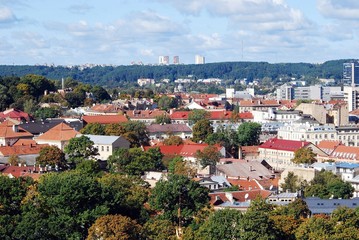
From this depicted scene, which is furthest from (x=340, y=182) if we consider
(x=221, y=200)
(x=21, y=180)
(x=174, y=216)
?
(x=21, y=180)

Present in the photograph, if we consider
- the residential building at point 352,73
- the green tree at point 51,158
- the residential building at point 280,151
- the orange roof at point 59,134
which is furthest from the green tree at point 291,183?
the residential building at point 352,73

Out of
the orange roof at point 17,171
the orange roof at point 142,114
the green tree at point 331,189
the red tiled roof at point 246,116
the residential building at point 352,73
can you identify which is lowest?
the residential building at point 352,73

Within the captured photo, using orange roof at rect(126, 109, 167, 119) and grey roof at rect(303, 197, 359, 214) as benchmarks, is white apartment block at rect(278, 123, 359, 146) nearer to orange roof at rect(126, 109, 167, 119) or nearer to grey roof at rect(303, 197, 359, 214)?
orange roof at rect(126, 109, 167, 119)

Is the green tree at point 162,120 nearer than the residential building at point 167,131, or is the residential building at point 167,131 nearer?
the residential building at point 167,131

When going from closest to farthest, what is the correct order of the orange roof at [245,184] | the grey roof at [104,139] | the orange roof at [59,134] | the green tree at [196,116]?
the orange roof at [245,184] < the grey roof at [104,139] < the orange roof at [59,134] < the green tree at [196,116]

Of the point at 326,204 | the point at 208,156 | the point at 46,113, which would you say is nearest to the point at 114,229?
the point at 326,204

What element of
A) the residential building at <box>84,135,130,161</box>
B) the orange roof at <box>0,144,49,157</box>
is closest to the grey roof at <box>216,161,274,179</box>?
the residential building at <box>84,135,130,161</box>

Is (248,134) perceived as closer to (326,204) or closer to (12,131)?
(12,131)

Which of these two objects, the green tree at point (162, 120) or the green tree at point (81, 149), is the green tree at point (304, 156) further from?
the green tree at point (162, 120)
